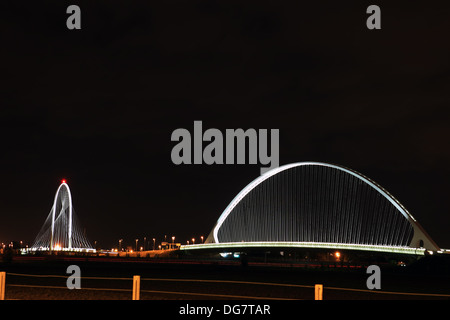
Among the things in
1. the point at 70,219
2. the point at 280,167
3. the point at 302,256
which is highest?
the point at 280,167

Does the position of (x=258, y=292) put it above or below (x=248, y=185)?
below

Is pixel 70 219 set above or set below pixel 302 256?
above

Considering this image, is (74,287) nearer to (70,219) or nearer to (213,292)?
(213,292)

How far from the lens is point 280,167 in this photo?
9375 centimetres

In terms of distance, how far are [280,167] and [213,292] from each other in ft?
242

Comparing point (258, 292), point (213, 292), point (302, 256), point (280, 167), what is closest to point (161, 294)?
point (213, 292)

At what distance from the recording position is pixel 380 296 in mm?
20078
